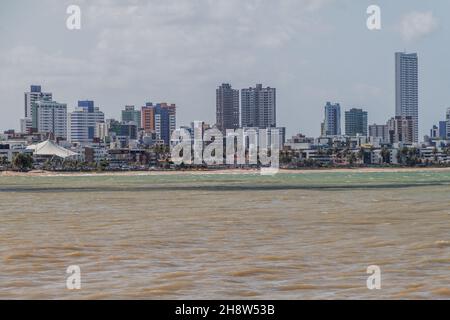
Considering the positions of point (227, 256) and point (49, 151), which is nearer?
point (227, 256)

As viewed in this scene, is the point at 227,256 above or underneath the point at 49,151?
underneath

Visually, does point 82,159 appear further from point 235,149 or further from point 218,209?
point 218,209

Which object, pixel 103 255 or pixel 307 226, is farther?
pixel 307 226

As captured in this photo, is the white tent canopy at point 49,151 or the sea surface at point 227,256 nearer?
the sea surface at point 227,256

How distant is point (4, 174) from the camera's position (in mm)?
145000

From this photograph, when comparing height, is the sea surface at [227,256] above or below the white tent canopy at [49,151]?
below

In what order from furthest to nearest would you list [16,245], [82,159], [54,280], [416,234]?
1. [82,159]
2. [416,234]
3. [16,245]
4. [54,280]

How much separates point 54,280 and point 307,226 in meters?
11.7

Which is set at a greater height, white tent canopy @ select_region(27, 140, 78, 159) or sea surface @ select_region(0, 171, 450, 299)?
white tent canopy @ select_region(27, 140, 78, 159)

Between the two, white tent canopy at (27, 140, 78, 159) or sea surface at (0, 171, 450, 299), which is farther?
white tent canopy at (27, 140, 78, 159)
